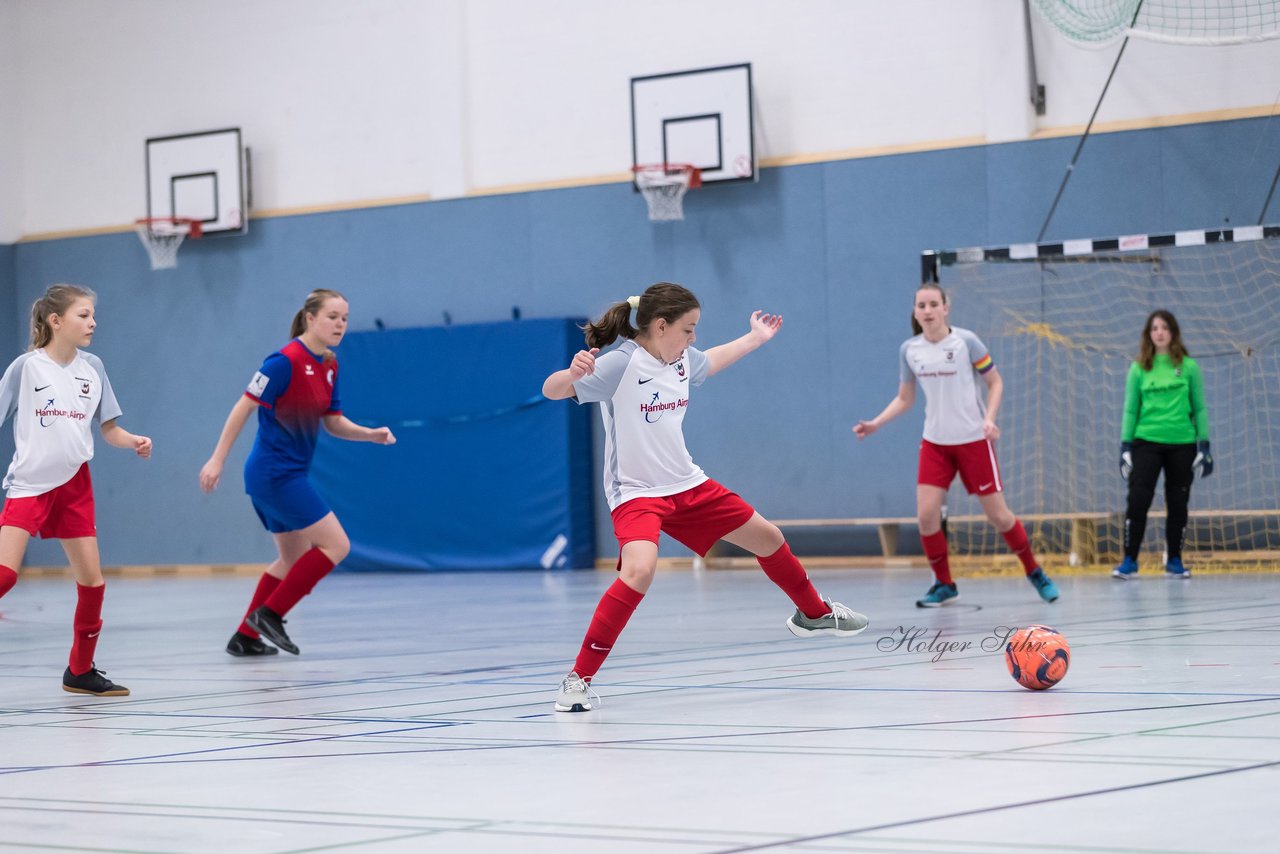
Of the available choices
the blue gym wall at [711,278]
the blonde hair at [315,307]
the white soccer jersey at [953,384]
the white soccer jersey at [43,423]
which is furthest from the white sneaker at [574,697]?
the blue gym wall at [711,278]

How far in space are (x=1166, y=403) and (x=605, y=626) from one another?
7917 millimetres

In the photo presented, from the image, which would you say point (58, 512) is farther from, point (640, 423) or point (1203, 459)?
point (1203, 459)

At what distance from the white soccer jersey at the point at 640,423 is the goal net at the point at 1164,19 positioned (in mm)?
7881

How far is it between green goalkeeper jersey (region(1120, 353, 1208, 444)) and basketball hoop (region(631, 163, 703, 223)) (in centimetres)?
588

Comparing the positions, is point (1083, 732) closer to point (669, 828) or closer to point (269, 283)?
point (669, 828)

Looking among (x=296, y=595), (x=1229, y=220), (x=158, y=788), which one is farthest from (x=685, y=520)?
(x=1229, y=220)

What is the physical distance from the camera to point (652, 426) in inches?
243

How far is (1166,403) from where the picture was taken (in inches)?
496

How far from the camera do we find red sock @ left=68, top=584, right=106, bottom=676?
6.98 m

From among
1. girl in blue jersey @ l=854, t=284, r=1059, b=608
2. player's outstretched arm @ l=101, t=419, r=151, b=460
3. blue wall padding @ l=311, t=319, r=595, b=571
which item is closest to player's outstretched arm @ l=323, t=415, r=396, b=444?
player's outstretched arm @ l=101, t=419, r=151, b=460

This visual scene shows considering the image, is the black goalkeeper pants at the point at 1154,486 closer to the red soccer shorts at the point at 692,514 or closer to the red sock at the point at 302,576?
the red sock at the point at 302,576

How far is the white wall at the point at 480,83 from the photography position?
1600 centimetres

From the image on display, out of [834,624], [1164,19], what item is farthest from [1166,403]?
[834,624]

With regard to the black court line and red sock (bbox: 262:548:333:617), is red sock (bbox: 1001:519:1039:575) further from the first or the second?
the black court line
